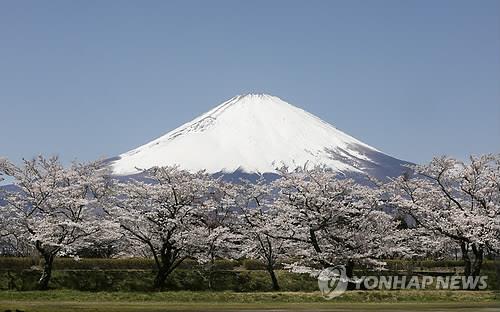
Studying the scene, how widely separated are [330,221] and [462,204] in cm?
891

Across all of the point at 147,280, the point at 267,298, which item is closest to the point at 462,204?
the point at 267,298

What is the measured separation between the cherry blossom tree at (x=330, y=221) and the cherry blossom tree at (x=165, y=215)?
481 centimetres

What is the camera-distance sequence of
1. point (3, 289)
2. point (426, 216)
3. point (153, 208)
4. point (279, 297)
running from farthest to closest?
point (426, 216) < point (153, 208) < point (3, 289) < point (279, 297)

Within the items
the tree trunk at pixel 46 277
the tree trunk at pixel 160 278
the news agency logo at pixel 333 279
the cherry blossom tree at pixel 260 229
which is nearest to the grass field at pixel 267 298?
the news agency logo at pixel 333 279

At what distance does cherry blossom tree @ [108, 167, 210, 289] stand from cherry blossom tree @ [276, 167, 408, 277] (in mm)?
4810

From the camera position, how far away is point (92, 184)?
41.0 m

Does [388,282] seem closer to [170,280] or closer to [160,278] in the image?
[170,280]

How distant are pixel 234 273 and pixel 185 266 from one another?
359 cm

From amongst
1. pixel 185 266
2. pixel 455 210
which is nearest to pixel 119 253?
pixel 185 266

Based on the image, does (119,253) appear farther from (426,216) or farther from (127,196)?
(426,216)

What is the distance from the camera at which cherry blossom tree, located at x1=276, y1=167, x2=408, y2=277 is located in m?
37.7

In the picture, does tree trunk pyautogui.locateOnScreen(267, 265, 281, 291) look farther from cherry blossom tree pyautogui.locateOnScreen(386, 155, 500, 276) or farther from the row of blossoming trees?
cherry blossom tree pyautogui.locateOnScreen(386, 155, 500, 276)

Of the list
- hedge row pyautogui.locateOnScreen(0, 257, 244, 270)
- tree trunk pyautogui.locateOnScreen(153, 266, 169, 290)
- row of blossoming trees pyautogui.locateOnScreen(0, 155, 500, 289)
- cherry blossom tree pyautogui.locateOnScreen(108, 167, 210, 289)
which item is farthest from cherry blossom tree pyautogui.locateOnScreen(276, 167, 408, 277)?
hedge row pyautogui.locateOnScreen(0, 257, 244, 270)

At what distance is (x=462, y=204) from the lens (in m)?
41.6
